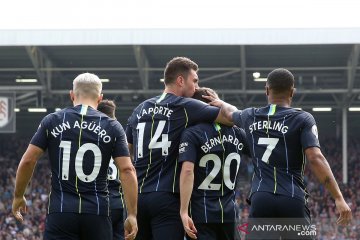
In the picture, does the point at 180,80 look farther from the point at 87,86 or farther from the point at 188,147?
the point at 87,86

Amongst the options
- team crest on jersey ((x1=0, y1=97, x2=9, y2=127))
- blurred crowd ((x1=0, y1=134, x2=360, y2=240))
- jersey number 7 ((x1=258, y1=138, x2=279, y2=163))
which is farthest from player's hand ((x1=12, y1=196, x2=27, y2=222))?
team crest on jersey ((x1=0, y1=97, x2=9, y2=127))

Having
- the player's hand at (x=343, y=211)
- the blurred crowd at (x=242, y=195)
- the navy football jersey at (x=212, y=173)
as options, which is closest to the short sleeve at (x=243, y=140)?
the navy football jersey at (x=212, y=173)

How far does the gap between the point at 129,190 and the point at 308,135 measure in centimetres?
145

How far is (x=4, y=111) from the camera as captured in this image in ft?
87.7

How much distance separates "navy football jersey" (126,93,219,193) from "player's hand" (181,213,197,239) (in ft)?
1.14

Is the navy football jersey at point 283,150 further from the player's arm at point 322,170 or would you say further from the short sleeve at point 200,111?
the short sleeve at point 200,111

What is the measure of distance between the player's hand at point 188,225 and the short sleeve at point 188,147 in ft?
1.54

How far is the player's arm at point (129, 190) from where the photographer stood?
255 inches

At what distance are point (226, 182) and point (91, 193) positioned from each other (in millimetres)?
1257

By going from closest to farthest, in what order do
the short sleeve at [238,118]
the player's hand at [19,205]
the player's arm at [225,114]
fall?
the player's hand at [19,205], the short sleeve at [238,118], the player's arm at [225,114]

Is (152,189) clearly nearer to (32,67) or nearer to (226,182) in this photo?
(226,182)

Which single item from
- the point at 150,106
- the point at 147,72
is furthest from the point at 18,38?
the point at 150,106

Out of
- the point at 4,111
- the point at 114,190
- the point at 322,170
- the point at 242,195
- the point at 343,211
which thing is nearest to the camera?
the point at 343,211

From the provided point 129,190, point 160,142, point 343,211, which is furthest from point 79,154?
point 343,211
